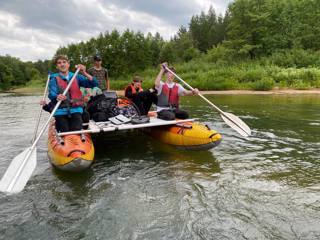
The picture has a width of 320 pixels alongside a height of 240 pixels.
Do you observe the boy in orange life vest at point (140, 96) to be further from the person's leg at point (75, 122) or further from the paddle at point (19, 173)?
the paddle at point (19, 173)

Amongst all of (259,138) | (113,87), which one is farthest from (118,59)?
(259,138)

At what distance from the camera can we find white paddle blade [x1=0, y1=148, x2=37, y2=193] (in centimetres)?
384

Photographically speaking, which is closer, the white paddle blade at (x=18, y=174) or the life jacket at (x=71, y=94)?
the white paddle blade at (x=18, y=174)

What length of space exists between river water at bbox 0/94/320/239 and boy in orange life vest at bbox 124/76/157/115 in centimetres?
116

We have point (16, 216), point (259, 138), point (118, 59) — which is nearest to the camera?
point (16, 216)

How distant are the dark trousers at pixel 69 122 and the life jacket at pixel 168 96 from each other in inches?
85.0

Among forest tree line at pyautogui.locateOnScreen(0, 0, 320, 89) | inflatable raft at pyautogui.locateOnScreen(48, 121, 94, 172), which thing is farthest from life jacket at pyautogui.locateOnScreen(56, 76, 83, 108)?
forest tree line at pyautogui.locateOnScreen(0, 0, 320, 89)

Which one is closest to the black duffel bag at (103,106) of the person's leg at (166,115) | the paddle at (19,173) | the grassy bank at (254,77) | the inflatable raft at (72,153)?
the person's leg at (166,115)

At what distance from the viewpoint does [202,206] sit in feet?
12.9

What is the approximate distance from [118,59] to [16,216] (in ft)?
121

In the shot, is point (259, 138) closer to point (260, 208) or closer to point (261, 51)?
point (260, 208)

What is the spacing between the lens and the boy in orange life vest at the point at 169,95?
A: 22.7 feet

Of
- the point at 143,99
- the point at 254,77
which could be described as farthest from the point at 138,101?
the point at 254,77

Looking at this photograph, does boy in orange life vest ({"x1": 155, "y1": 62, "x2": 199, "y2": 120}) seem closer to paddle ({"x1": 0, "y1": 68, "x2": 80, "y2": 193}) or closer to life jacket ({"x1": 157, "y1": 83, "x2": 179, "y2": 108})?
life jacket ({"x1": 157, "y1": 83, "x2": 179, "y2": 108})
